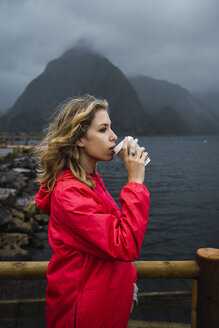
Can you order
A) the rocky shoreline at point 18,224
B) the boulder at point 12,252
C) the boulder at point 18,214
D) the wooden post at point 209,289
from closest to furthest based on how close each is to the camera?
1. the wooden post at point 209,289
2. the boulder at point 12,252
3. the rocky shoreline at point 18,224
4. the boulder at point 18,214

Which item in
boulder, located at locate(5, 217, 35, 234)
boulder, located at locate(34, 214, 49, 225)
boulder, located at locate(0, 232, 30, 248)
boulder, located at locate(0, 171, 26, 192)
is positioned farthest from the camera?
boulder, located at locate(0, 171, 26, 192)

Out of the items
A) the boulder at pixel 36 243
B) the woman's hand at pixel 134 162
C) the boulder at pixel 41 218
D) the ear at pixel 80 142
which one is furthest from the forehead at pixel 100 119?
the boulder at pixel 41 218

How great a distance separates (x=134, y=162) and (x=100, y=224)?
0.44m

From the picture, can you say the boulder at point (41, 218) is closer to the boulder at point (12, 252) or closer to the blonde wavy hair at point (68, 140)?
the boulder at point (12, 252)

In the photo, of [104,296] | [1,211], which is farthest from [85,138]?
[1,211]

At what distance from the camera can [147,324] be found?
8.00 ft

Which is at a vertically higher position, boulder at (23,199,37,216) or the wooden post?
the wooden post

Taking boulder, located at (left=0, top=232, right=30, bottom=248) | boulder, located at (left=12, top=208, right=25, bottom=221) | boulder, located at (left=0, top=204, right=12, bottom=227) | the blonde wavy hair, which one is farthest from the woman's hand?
boulder, located at (left=12, top=208, right=25, bottom=221)

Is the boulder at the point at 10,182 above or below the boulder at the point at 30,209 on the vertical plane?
above

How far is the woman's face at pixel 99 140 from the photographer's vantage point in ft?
5.58

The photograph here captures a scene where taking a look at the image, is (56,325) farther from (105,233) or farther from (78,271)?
(105,233)

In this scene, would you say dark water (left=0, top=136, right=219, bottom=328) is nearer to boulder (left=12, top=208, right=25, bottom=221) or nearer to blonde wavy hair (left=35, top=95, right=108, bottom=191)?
boulder (left=12, top=208, right=25, bottom=221)

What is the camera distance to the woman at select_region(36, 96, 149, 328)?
1.37 metres

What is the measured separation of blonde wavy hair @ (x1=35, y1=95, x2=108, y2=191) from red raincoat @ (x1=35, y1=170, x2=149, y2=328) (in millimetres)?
155
